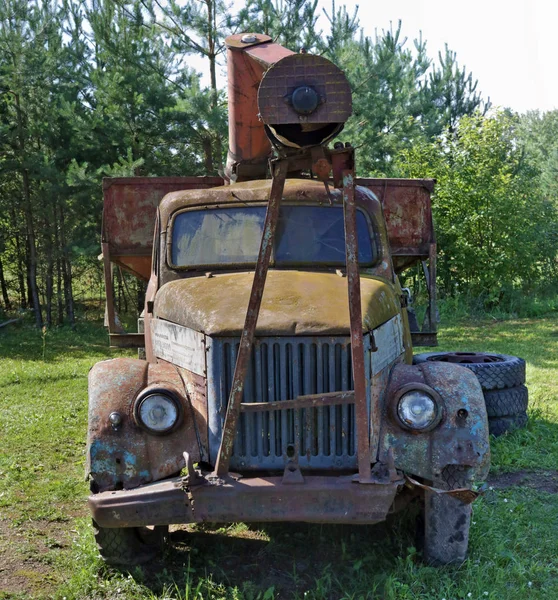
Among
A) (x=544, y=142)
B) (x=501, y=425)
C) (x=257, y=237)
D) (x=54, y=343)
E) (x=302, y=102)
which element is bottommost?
(x=54, y=343)

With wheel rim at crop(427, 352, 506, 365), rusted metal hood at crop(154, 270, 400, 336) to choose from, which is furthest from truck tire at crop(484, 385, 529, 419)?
rusted metal hood at crop(154, 270, 400, 336)

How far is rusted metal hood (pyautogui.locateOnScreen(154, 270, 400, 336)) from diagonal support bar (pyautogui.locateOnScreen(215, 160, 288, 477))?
16 centimetres

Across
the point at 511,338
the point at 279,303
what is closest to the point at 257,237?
the point at 279,303

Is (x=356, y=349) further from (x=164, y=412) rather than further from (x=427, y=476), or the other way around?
(x=164, y=412)

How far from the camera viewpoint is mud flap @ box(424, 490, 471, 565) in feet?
13.0

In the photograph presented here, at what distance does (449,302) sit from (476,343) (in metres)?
4.29

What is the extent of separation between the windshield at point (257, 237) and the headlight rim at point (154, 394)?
134 cm

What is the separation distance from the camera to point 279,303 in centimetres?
401

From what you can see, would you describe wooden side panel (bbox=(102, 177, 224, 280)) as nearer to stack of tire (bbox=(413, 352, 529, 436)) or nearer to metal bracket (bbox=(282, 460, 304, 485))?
stack of tire (bbox=(413, 352, 529, 436))

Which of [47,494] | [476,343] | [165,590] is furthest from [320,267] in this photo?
[476,343]

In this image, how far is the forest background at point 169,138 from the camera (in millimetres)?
13750

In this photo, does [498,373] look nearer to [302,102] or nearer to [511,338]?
[302,102]

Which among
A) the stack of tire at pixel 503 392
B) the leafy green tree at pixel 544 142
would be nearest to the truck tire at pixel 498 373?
the stack of tire at pixel 503 392

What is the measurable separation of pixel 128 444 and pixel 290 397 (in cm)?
90
